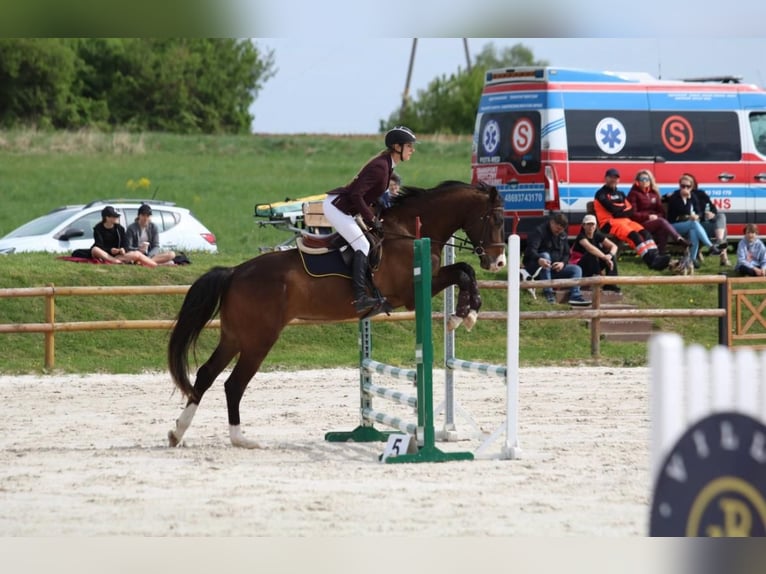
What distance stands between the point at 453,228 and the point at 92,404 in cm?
391

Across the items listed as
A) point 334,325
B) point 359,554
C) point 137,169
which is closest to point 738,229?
point 334,325

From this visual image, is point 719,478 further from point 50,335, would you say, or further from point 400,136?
point 50,335

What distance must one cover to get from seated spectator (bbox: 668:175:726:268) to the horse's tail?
10.7 metres

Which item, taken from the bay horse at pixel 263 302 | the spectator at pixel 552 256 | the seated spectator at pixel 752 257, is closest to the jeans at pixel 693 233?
the seated spectator at pixel 752 257

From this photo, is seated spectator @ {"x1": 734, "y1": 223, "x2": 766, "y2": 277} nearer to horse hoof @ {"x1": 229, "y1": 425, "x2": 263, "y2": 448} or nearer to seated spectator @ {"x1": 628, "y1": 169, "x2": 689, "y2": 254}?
seated spectator @ {"x1": 628, "y1": 169, "x2": 689, "y2": 254}

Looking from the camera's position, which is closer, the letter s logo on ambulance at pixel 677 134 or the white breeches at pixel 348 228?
the white breeches at pixel 348 228

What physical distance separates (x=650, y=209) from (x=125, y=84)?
36.6 m

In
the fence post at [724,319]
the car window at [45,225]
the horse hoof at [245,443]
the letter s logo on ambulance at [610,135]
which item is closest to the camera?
the horse hoof at [245,443]

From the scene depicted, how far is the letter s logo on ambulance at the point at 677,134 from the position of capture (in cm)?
1916

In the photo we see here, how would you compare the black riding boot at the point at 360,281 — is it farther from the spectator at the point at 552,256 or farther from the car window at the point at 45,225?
the car window at the point at 45,225

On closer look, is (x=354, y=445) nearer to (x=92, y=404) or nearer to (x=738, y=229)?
→ (x=92, y=404)

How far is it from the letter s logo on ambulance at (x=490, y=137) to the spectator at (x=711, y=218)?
276cm

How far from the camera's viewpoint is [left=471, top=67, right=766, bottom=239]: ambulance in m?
18.5

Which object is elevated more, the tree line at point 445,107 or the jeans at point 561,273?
the tree line at point 445,107
